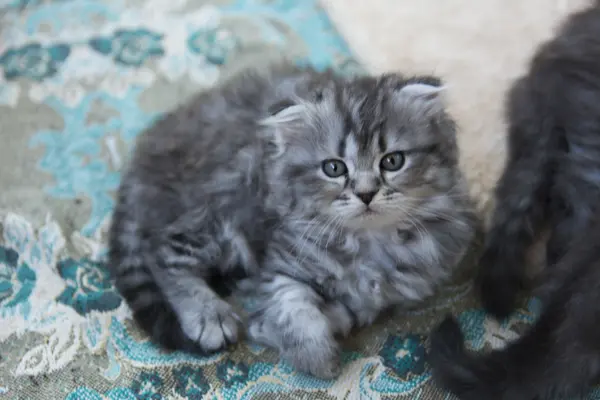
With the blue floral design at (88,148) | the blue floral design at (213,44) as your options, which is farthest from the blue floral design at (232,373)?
the blue floral design at (213,44)

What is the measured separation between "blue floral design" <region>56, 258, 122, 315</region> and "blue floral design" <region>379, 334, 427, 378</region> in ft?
1.90

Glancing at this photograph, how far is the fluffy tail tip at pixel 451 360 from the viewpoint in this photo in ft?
3.81

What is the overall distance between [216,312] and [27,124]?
2.90ft

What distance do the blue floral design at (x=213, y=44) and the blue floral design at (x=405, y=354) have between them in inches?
42.7

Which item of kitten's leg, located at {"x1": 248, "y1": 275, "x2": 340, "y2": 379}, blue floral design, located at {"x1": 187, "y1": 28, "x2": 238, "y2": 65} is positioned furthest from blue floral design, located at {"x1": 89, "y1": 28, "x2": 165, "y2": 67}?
kitten's leg, located at {"x1": 248, "y1": 275, "x2": 340, "y2": 379}

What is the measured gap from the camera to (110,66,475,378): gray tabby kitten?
1229mm

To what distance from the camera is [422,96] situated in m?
1.26

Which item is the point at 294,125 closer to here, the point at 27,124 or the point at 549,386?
the point at 549,386

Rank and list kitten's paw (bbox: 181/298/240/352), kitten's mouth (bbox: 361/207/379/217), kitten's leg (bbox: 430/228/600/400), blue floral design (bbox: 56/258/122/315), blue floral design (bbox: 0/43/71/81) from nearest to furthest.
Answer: kitten's leg (bbox: 430/228/600/400)
kitten's mouth (bbox: 361/207/379/217)
kitten's paw (bbox: 181/298/240/352)
blue floral design (bbox: 56/258/122/315)
blue floral design (bbox: 0/43/71/81)

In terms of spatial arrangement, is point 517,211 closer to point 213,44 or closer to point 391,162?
point 391,162

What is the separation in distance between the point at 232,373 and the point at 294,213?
0.34 metres

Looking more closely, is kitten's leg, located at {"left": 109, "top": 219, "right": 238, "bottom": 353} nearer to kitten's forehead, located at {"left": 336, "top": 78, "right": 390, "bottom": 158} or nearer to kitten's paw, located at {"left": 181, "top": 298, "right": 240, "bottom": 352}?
kitten's paw, located at {"left": 181, "top": 298, "right": 240, "bottom": 352}

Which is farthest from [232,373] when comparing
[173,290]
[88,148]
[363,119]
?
[88,148]

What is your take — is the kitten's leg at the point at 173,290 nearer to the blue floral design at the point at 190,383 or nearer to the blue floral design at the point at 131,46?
the blue floral design at the point at 190,383
